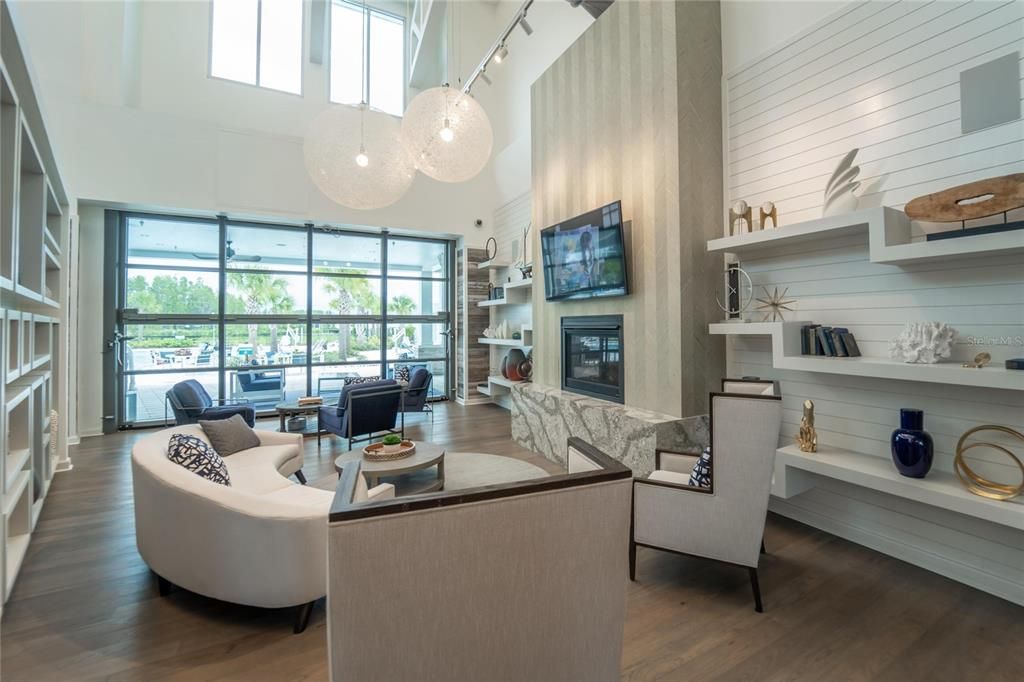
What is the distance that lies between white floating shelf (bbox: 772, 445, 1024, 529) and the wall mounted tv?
1875 millimetres

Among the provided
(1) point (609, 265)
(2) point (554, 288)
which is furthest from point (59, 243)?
(1) point (609, 265)

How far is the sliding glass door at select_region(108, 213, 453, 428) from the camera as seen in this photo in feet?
19.8

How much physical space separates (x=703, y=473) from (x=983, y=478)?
1423 millimetres

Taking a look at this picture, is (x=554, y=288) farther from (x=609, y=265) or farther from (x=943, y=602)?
(x=943, y=602)

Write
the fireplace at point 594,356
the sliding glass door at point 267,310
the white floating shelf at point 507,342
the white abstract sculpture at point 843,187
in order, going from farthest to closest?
1. the white floating shelf at point 507,342
2. the sliding glass door at point 267,310
3. the fireplace at point 594,356
4. the white abstract sculpture at point 843,187

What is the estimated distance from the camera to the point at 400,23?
25.2 ft

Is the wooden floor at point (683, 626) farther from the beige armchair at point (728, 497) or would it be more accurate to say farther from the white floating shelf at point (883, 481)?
the white floating shelf at point (883, 481)

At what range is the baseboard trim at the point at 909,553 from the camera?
2189 mm

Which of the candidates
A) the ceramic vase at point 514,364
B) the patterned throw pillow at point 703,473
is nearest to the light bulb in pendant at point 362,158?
the patterned throw pillow at point 703,473

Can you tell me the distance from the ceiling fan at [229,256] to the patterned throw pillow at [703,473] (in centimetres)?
700

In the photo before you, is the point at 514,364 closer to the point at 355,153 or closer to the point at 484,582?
the point at 355,153

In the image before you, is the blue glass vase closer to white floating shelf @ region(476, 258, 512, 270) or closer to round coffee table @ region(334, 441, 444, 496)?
round coffee table @ region(334, 441, 444, 496)

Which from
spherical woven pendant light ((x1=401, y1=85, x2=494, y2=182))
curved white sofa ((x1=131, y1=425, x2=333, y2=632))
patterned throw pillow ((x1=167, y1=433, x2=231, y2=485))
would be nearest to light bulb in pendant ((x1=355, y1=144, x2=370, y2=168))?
spherical woven pendant light ((x1=401, y1=85, x2=494, y2=182))

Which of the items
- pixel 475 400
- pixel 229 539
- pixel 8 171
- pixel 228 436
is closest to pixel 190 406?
pixel 228 436
